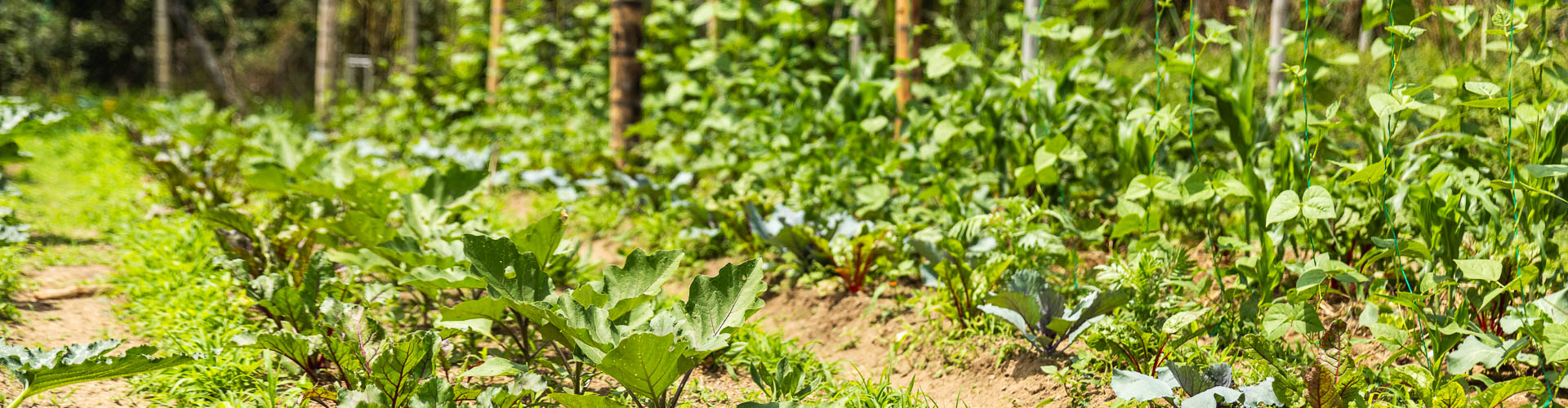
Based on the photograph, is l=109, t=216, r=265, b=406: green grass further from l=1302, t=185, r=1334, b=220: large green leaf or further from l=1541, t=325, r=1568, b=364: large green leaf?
l=1541, t=325, r=1568, b=364: large green leaf

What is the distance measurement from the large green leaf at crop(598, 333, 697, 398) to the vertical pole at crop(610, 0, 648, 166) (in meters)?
2.52

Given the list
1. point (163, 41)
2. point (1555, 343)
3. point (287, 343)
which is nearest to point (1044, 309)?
point (1555, 343)

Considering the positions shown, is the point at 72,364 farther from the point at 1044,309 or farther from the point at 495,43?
the point at 495,43

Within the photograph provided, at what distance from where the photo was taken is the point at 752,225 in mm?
2617

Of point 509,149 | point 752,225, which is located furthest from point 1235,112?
point 509,149

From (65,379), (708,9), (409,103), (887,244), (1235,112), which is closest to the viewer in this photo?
(65,379)

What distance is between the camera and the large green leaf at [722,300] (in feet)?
5.28

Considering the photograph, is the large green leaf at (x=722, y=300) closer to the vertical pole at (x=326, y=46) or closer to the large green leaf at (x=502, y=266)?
the large green leaf at (x=502, y=266)

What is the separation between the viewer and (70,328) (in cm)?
204

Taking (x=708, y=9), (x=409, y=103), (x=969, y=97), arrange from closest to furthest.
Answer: (x=969, y=97) < (x=708, y=9) < (x=409, y=103)

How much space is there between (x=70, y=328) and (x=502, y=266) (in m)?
1.11

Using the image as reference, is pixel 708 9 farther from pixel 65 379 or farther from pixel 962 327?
pixel 65 379

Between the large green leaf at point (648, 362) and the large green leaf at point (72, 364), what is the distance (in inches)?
25.8

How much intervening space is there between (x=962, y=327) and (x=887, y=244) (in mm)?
445
